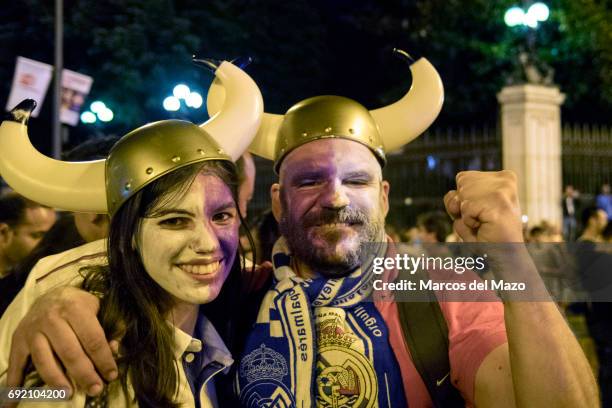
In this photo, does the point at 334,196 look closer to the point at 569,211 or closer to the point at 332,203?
the point at 332,203

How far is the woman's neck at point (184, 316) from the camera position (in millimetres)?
2770

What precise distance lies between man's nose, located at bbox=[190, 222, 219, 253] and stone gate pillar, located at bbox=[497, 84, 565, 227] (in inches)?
451

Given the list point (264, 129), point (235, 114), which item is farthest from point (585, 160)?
point (235, 114)

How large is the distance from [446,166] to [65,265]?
37.0ft

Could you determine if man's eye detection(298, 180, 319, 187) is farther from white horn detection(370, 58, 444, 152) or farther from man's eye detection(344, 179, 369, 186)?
white horn detection(370, 58, 444, 152)

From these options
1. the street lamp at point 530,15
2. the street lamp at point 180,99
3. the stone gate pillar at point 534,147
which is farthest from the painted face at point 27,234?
the street lamp at point 530,15

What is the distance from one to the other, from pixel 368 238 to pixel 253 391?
1.99 ft

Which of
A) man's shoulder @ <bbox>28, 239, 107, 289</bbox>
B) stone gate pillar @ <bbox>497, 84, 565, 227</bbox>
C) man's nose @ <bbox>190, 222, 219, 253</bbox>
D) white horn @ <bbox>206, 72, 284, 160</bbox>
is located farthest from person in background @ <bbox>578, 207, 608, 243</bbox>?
man's nose @ <bbox>190, 222, 219, 253</bbox>

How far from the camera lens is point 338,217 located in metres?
2.88

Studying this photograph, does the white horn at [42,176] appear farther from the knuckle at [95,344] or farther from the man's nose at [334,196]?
the man's nose at [334,196]

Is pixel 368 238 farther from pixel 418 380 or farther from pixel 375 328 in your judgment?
pixel 418 380

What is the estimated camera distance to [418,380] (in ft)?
8.95

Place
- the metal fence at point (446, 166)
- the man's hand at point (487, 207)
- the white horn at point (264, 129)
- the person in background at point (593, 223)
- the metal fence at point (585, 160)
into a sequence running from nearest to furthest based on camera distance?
the man's hand at point (487, 207)
the white horn at point (264, 129)
the person in background at point (593, 223)
the metal fence at point (446, 166)
the metal fence at point (585, 160)

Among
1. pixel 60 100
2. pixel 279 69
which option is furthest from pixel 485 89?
pixel 60 100
